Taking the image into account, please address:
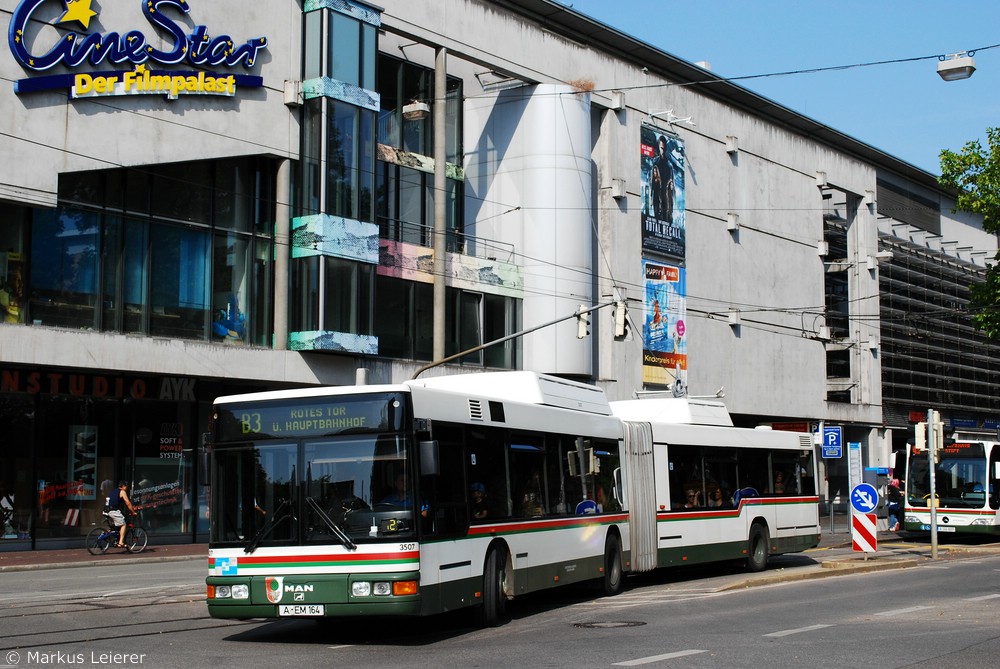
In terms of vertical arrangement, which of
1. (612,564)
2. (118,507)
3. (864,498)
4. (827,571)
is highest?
(864,498)

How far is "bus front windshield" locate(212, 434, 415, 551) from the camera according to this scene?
12328 millimetres

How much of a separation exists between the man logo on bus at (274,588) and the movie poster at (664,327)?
36.5 metres

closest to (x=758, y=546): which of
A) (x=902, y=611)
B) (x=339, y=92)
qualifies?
(x=902, y=611)

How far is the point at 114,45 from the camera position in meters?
A: 30.8

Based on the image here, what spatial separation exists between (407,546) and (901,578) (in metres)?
12.0

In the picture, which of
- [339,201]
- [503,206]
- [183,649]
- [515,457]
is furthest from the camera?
[503,206]

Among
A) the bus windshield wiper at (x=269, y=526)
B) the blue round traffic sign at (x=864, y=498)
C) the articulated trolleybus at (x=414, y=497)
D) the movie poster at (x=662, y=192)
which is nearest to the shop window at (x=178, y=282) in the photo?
the articulated trolleybus at (x=414, y=497)

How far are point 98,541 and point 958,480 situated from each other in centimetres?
2262

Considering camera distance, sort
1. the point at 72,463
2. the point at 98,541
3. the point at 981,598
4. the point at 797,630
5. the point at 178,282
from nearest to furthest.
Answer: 1. the point at 797,630
2. the point at 981,598
3. the point at 98,541
4. the point at 72,463
5. the point at 178,282

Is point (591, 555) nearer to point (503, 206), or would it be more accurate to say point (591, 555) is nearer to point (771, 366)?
point (503, 206)

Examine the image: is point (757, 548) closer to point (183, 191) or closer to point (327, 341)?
point (327, 341)

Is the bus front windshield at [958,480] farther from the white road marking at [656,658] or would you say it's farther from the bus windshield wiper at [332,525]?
the bus windshield wiper at [332,525]

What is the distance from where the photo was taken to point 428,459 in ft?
→ 40.1

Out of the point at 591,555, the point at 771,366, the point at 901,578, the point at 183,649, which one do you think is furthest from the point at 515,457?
the point at 771,366
